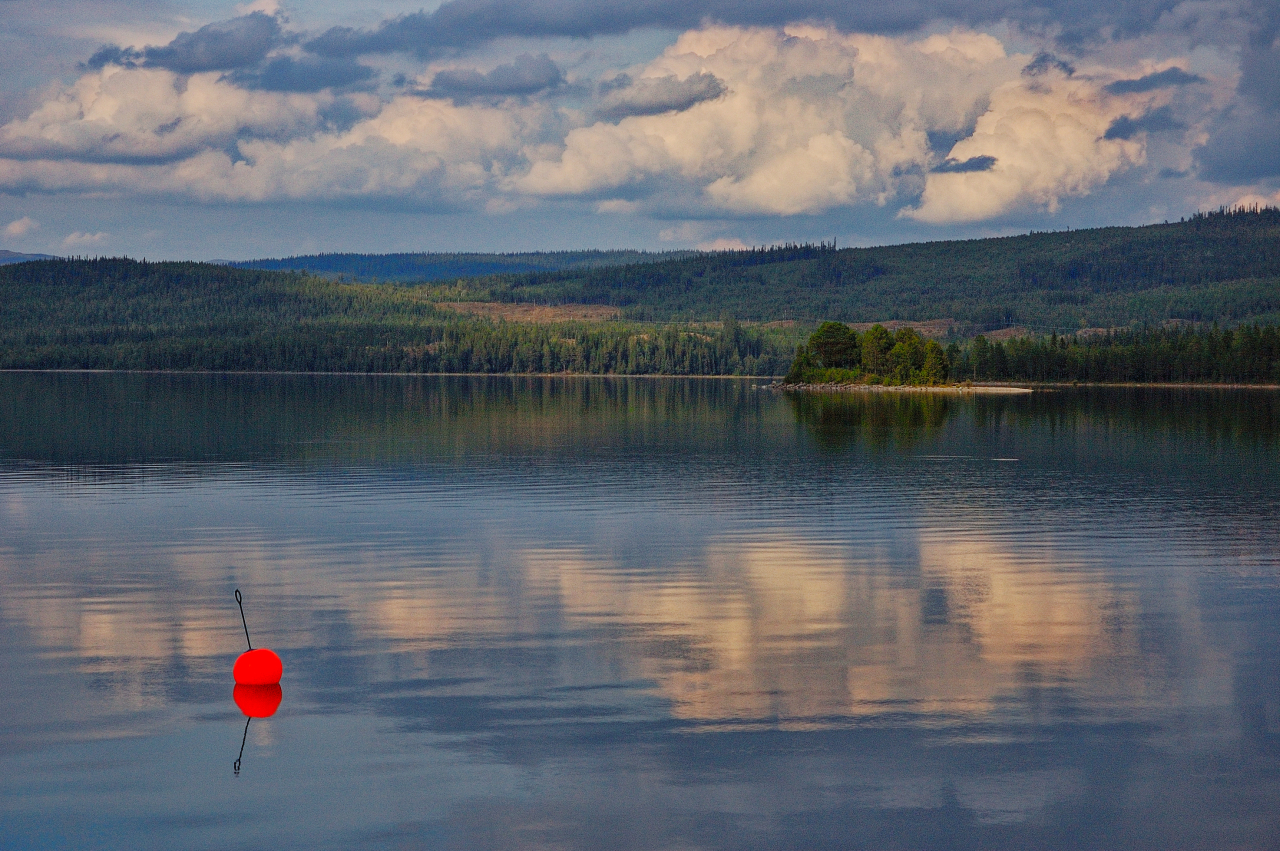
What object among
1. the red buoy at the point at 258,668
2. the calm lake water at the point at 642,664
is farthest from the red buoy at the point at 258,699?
the calm lake water at the point at 642,664

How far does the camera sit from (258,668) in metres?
25.1

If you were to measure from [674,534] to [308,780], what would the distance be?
90.8 feet

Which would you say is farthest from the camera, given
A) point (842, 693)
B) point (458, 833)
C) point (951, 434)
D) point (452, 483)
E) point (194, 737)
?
point (951, 434)

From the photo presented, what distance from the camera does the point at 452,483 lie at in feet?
212

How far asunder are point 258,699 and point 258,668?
2.19ft

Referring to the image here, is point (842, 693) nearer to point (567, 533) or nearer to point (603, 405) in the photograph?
point (567, 533)

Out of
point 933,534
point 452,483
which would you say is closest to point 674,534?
point 933,534

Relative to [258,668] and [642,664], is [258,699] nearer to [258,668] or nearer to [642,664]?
[258,668]

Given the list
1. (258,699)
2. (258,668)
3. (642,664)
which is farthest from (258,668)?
(642,664)

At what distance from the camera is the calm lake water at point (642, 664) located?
19.0 meters

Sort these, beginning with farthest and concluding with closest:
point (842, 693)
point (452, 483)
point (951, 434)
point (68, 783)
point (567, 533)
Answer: point (951, 434) → point (452, 483) → point (567, 533) → point (842, 693) → point (68, 783)

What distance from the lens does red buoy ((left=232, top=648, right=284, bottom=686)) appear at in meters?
25.1

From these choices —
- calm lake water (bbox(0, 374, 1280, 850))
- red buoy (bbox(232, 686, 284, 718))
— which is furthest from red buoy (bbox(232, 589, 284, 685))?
calm lake water (bbox(0, 374, 1280, 850))

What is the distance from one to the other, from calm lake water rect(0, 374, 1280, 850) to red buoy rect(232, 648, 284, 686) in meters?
0.55
